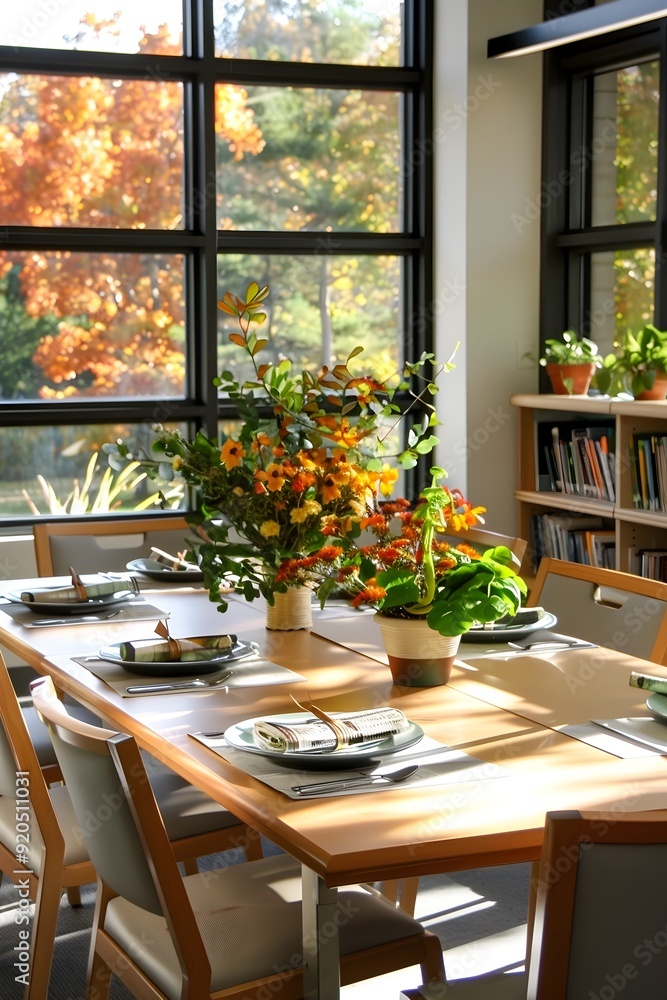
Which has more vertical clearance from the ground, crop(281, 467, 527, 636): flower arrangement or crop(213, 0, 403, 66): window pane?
crop(213, 0, 403, 66): window pane

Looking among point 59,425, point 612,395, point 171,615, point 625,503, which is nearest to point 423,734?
point 171,615

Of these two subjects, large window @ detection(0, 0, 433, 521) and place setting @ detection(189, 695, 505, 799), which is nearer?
place setting @ detection(189, 695, 505, 799)

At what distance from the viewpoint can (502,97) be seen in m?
5.02

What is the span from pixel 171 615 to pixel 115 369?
91.4 inches

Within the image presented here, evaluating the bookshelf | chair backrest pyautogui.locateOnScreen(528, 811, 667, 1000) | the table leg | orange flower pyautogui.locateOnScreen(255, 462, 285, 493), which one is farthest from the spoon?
the bookshelf

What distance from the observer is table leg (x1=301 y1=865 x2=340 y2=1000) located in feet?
5.42

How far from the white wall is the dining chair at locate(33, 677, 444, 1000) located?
127 inches

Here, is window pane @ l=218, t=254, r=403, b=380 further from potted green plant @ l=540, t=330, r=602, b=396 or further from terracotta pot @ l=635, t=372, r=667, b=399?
terracotta pot @ l=635, t=372, r=667, b=399

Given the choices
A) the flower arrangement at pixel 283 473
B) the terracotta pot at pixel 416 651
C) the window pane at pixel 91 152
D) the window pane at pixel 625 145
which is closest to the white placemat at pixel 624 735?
the terracotta pot at pixel 416 651

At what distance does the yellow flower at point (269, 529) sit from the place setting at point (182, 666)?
225 mm

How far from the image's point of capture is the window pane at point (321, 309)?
5168 millimetres

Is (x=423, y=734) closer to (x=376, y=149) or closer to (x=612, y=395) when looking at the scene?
(x=612, y=395)

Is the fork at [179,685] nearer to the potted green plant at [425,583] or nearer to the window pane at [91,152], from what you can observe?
the potted green plant at [425,583]

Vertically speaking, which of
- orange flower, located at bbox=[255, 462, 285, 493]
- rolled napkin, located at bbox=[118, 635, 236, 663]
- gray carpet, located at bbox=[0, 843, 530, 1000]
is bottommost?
gray carpet, located at bbox=[0, 843, 530, 1000]
